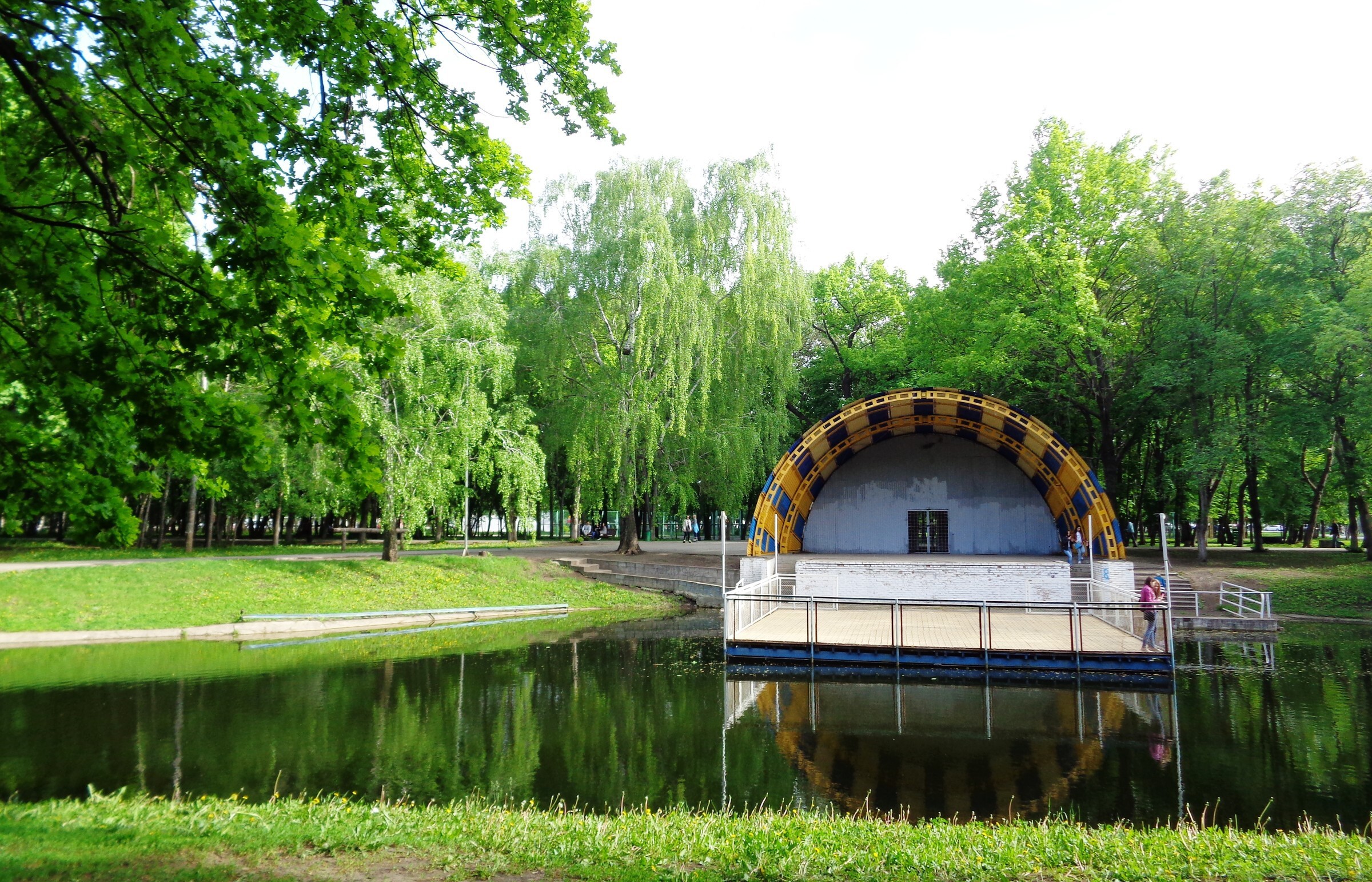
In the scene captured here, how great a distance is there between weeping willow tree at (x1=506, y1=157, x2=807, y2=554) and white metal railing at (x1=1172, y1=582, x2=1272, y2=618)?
13.5 meters

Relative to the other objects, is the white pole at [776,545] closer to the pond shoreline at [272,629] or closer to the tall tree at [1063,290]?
the pond shoreline at [272,629]

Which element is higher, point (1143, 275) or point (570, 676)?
point (1143, 275)

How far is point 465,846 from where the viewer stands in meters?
5.50

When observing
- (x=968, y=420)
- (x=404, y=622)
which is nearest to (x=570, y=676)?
(x=404, y=622)

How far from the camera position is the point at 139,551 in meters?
24.9

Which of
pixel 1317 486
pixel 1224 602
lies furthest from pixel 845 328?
pixel 1317 486

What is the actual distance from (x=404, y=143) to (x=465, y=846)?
631cm

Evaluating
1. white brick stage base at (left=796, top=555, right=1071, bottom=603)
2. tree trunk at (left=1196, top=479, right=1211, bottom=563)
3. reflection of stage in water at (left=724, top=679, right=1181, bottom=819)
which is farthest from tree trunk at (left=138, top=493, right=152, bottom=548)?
tree trunk at (left=1196, top=479, right=1211, bottom=563)

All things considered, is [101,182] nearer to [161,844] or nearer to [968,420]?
[161,844]

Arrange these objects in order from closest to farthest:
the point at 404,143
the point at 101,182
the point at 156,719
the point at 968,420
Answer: the point at 101,182 → the point at 404,143 → the point at 156,719 → the point at 968,420

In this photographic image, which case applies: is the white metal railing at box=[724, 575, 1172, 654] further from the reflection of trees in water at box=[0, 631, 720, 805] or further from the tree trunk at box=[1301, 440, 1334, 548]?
the tree trunk at box=[1301, 440, 1334, 548]

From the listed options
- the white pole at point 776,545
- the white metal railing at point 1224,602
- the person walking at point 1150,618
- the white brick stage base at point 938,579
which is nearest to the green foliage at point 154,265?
the person walking at point 1150,618

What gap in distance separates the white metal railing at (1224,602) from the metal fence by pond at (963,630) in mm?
3865

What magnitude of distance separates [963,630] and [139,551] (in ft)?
81.0
